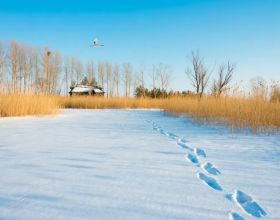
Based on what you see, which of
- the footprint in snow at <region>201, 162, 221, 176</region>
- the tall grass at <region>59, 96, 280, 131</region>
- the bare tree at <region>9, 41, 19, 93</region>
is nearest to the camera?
the footprint in snow at <region>201, 162, 221, 176</region>

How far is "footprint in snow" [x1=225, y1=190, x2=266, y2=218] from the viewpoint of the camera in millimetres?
964

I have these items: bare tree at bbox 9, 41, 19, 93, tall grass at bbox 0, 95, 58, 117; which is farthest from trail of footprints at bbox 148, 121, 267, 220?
bare tree at bbox 9, 41, 19, 93

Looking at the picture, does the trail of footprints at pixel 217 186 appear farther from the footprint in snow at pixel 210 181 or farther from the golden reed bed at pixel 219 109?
the golden reed bed at pixel 219 109

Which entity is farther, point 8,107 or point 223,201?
point 8,107

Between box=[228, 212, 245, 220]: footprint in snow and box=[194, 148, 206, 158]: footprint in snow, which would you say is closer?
box=[228, 212, 245, 220]: footprint in snow

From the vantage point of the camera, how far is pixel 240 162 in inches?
71.7

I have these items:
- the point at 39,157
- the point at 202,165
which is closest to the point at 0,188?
the point at 39,157

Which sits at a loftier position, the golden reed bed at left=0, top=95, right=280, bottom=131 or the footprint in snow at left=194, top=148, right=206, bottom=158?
the golden reed bed at left=0, top=95, right=280, bottom=131

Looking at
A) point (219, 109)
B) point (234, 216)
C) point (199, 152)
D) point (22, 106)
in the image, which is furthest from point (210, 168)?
point (22, 106)

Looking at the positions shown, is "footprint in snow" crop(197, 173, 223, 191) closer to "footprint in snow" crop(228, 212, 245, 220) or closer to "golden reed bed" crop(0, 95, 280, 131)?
"footprint in snow" crop(228, 212, 245, 220)

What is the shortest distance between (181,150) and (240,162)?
557 mm

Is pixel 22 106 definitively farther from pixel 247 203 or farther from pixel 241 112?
pixel 247 203

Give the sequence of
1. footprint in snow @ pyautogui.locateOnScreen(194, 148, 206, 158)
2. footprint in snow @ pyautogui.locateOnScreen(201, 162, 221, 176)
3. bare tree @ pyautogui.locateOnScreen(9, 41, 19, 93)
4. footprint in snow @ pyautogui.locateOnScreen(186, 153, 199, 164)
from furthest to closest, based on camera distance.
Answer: bare tree @ pyautogui.locateOnScreen(9, 41, 19, 93) < footprint in snow @ pyautogui.locateOnScreen(194, 148, 206, 158) < footprint in snow @ pyautogui.locateOnScreen(186, 153, 199, 164) < footprint in snow @ pyautogui.locateOnScreen(201, 162, 221, 176)

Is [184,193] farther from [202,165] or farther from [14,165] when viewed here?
[14,165]
